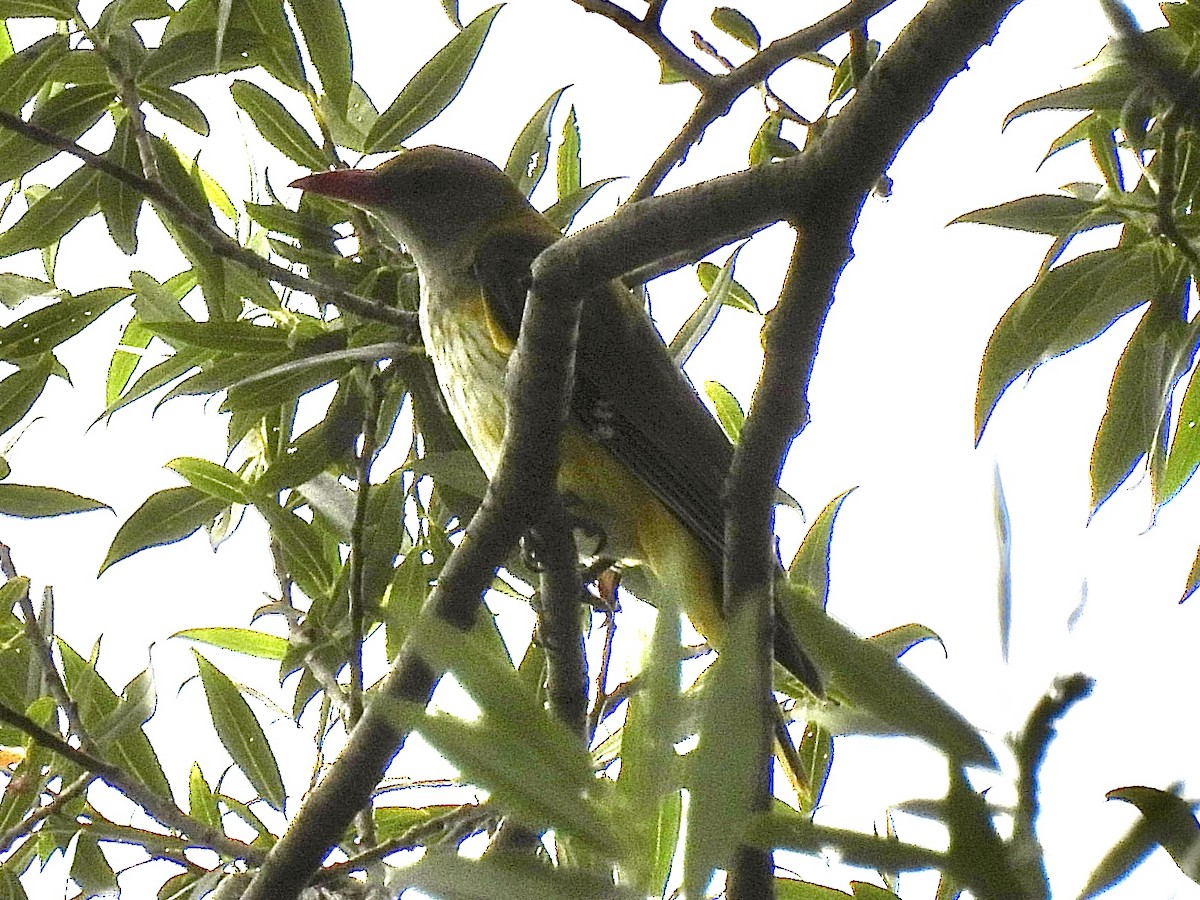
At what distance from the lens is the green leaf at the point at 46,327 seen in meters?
2.04

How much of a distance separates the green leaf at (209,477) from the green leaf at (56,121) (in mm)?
447

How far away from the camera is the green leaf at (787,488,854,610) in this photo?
1993 mm

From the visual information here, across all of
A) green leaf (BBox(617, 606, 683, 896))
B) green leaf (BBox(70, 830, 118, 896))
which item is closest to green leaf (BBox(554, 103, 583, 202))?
green leaf (BBox(70, 830, 118, 896))

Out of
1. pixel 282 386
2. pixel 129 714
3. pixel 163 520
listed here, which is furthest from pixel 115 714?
pixel 282 386

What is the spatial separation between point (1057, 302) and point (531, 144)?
37.5 inches

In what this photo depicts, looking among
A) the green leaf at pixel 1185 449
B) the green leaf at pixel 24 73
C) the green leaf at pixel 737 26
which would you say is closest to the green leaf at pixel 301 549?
the green leaf at pixel 24 73

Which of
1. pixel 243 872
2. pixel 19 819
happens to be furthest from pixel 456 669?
pixel 19 819

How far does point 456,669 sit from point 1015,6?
31.6 inches

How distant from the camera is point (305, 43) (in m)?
1.98

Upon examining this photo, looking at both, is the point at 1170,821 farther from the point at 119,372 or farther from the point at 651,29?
the point at 119,372

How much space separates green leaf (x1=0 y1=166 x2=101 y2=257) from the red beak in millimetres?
287

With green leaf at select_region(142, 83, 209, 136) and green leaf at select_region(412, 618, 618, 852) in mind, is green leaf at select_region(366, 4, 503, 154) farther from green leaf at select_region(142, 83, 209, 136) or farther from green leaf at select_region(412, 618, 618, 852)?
green leaf at select_region(412, 618, 618, 852)

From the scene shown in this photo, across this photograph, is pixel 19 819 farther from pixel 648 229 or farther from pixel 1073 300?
pixel 1073 300

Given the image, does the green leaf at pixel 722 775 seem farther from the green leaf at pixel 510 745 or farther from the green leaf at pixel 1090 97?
the green leaf at pixel 1090 97
